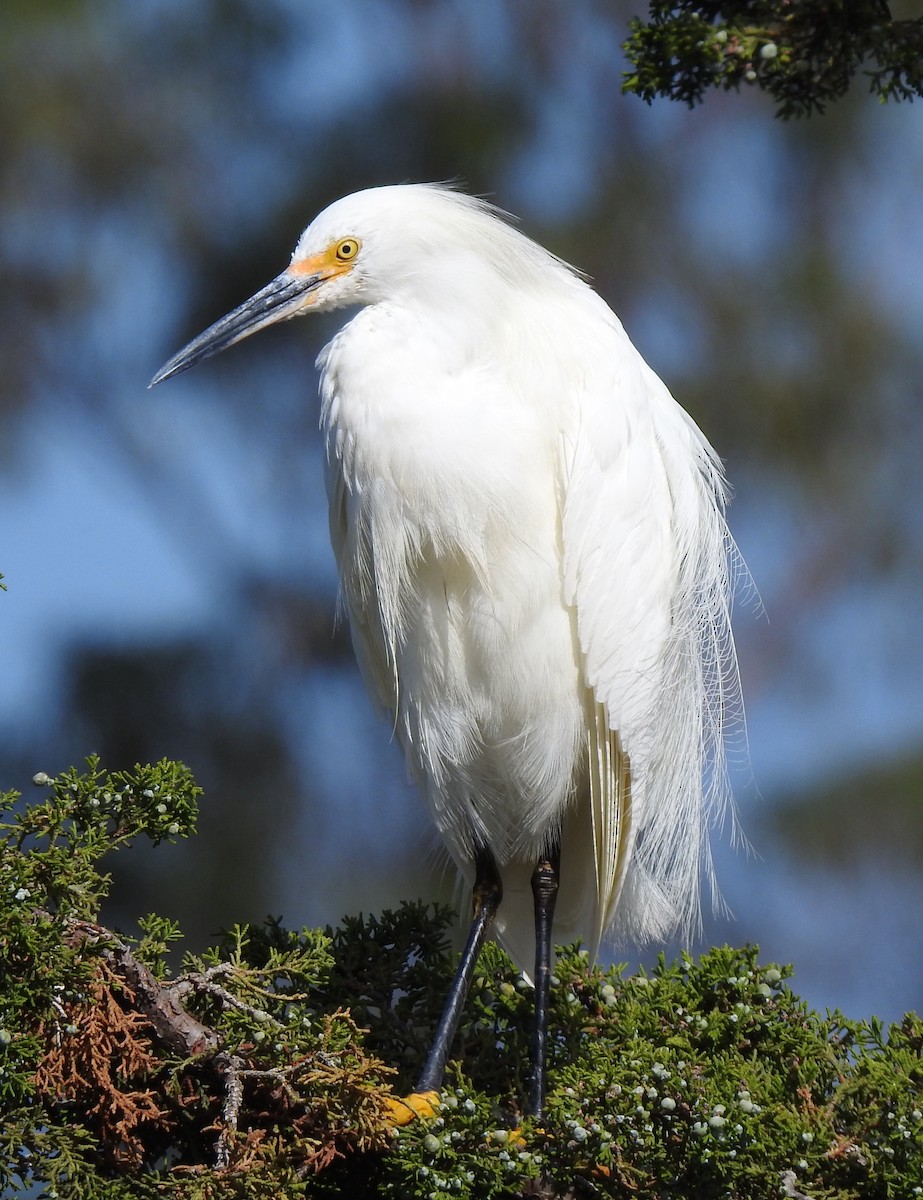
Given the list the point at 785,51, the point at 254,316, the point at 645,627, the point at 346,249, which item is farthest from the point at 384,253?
the point at 785,51

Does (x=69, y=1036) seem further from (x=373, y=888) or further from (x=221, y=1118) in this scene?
(x=373, y=888)

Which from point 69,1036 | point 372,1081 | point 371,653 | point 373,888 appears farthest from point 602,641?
point 373,888

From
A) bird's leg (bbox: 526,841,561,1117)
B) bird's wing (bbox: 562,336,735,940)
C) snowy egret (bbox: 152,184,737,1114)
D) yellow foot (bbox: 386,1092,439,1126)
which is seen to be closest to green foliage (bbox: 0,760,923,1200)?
yellow foot (bbox: 386,1092,439,1126)

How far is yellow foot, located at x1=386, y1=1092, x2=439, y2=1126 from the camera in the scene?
164 cm

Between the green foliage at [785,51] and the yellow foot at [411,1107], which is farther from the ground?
the green foliage at [785,51]

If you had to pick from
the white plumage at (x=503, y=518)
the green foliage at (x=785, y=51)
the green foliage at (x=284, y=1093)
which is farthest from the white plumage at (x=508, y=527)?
the green foliage at (x=785, y=51)

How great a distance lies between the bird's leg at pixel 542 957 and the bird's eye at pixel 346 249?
0.88m

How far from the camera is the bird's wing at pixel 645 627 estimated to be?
76.5 inches

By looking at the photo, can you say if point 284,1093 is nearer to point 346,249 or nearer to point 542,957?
point 542,957

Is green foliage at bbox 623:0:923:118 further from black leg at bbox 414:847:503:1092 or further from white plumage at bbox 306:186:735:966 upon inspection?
black leg at bbox 414:847:503:1092

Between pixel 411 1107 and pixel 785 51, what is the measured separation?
1.19 m

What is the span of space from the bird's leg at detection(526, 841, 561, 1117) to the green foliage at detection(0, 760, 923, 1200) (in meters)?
0.16

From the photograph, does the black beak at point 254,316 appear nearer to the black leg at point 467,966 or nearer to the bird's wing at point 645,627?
the bird's wing at point 645,627

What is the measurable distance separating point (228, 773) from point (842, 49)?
315 centimetres
